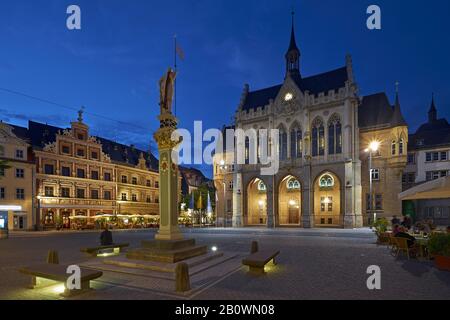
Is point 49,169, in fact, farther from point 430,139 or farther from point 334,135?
point 430,139

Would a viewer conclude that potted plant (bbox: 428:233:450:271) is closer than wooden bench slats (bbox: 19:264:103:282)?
No

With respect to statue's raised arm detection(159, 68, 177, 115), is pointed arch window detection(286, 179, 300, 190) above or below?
below

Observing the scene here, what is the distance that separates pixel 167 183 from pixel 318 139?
99.6ft

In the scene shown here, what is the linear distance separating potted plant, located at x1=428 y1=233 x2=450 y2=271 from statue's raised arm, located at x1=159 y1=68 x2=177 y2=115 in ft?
38.9

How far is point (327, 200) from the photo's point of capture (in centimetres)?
3803

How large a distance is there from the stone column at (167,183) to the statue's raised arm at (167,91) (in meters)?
0.51

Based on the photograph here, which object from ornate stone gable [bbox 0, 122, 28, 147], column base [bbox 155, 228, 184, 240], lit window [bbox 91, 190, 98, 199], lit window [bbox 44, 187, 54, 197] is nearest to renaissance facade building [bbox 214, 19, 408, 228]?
lit window [bbox 91, 190, 98, 199]

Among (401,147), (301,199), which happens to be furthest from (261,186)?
(401,147)

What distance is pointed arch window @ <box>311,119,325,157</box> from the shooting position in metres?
37.0

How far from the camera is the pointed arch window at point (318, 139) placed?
37.0 metres

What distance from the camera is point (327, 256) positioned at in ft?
44.0

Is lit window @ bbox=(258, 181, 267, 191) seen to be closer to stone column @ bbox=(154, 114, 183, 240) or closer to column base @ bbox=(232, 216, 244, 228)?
column base @ bbox=(232, 216, 244, 228)

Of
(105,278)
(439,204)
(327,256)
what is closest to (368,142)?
(439,204)
